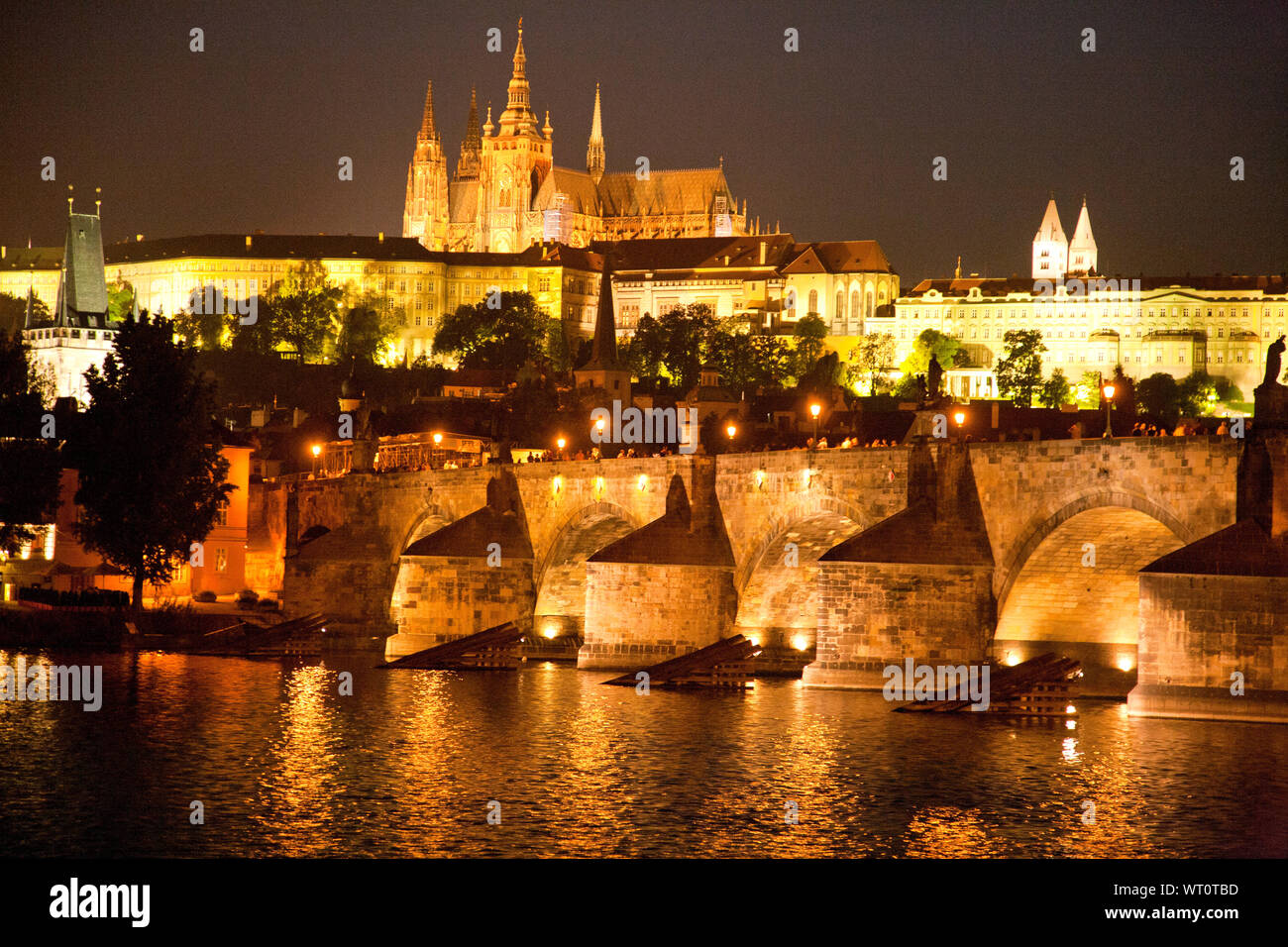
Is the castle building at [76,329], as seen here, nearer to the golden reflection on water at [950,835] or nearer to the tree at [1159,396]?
the tree at [1159,396]

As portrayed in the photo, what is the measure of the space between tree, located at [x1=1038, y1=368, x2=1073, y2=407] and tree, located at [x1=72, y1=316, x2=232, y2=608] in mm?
Answer: 129205

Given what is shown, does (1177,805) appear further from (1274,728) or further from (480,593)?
(480,593)

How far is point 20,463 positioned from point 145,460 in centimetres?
474

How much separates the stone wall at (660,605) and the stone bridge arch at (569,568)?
24.6 feet

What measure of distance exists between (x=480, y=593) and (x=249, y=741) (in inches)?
868

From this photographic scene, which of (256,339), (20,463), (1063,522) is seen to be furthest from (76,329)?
(1063,522)

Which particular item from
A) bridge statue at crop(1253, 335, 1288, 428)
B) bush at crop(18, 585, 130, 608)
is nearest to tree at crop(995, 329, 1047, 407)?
bush at crop(18, 585, 130, 608)

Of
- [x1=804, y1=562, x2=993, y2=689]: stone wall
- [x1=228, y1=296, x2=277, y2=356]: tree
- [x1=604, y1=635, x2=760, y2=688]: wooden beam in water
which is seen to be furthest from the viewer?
[x1=228, y1=296, x2=277, y2=356]: tree

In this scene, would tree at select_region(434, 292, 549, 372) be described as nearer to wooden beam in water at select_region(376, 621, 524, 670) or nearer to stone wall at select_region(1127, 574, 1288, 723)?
wooden beam in water at select_region(376, 621, 524, 670)

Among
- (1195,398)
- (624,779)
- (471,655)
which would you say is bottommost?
(624,779)

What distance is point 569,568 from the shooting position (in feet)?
220

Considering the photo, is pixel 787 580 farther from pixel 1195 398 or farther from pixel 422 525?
pixel 1195 398

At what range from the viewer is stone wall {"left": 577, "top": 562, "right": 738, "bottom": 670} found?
5612 cm
